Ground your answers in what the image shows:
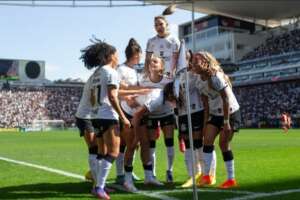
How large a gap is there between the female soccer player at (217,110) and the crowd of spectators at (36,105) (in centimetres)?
6411

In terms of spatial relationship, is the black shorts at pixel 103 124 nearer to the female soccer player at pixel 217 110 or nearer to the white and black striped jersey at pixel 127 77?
the white and black striped jersey at pixel 127 77

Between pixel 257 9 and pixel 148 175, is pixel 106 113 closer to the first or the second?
pixel 148 175

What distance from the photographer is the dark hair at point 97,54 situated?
710 cm

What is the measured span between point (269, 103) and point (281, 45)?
1302 centimetres

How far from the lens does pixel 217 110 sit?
7672 mm

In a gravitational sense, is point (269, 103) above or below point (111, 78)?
below

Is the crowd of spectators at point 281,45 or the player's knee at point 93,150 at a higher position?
the crowd of spectators at point 281,45

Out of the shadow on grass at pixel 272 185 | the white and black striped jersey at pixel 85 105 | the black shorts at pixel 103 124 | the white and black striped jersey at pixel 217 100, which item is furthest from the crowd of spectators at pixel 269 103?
the black shorts at pixel 103 124

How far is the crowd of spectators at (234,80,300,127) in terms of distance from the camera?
2228 inches

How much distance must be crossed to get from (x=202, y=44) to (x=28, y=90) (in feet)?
114

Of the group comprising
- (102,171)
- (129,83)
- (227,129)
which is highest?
(129,83)

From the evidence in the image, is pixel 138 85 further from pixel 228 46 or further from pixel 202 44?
pixel 202 44

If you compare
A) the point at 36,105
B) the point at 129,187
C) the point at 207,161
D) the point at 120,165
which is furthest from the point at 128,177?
the point at 36,105

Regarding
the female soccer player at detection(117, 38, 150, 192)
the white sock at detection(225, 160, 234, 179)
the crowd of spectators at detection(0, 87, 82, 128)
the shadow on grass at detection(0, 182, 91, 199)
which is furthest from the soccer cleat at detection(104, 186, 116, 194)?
the crowd of spectators at detection(0, 87, 82, 128)
